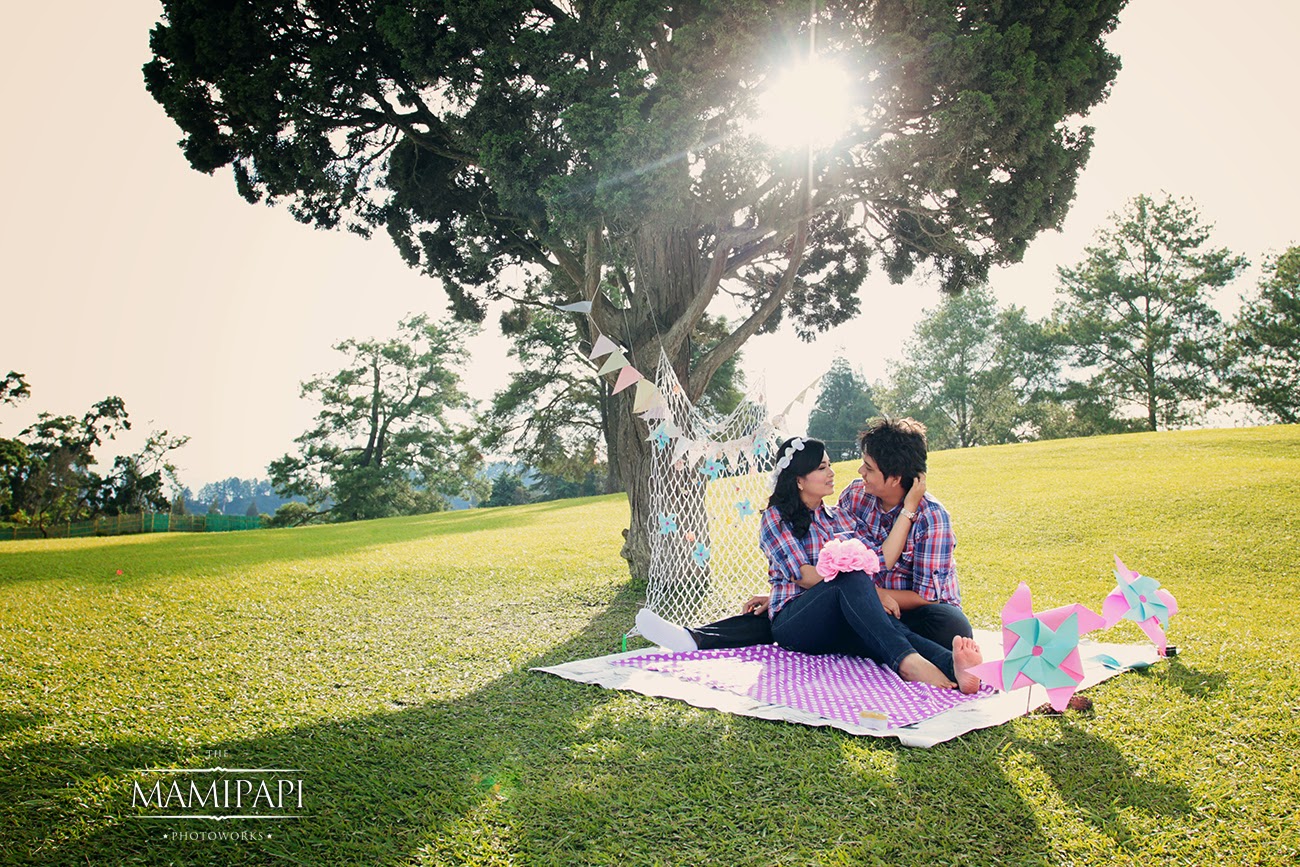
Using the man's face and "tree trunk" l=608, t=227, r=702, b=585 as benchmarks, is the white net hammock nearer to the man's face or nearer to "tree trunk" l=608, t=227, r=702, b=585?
"tree trunk" l=608, t=227, r=702, b=585

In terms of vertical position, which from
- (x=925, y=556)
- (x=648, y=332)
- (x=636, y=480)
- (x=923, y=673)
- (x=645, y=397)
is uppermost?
(x=648, y=332)

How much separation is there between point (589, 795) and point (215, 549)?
1040 centimetres

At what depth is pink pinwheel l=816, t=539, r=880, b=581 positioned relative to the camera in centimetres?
322

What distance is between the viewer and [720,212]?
19.7 ft

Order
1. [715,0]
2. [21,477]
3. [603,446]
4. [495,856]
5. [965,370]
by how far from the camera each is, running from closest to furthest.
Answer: [495,856] < [715,0] < [603,446] < [21,477] < [965,370]

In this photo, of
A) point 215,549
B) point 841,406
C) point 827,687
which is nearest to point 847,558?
point 827,687

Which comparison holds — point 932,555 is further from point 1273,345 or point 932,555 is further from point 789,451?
point 1273,345

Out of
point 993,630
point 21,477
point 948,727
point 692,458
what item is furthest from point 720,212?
point 21,477

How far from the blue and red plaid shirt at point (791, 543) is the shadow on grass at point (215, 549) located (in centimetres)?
664

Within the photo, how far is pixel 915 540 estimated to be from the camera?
11.5 feet

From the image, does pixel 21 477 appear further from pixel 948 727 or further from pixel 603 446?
pixel 948 727

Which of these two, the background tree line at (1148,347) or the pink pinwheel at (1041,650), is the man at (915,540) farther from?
the background tree line at (1148,347)

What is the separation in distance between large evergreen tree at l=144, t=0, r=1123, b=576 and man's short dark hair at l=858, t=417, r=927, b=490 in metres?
2.48

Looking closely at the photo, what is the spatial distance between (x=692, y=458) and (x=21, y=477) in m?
33.4
